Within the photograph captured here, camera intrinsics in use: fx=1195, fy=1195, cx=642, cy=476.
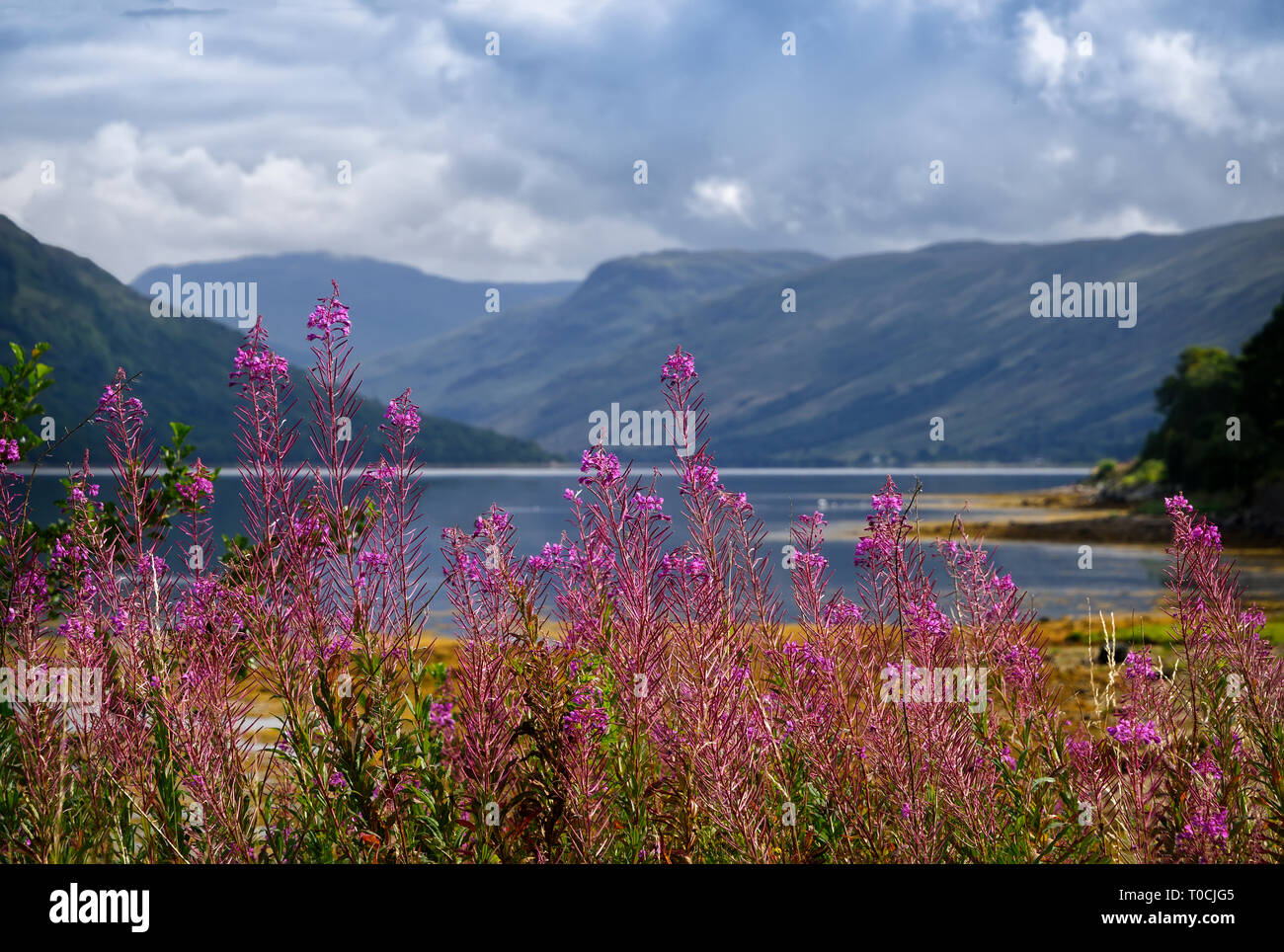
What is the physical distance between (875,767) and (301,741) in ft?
8.57

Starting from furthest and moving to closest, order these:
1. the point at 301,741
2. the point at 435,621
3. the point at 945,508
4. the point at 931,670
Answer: the point at 945,508, the point at 435,621, the point at 931,670, the point at 301,741

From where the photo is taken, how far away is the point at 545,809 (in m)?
5.33

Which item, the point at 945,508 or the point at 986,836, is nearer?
the point at 986,836

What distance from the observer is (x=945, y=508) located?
12512 cm

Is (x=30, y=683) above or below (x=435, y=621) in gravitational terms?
above

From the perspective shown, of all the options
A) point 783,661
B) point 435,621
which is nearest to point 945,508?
point 435,621
